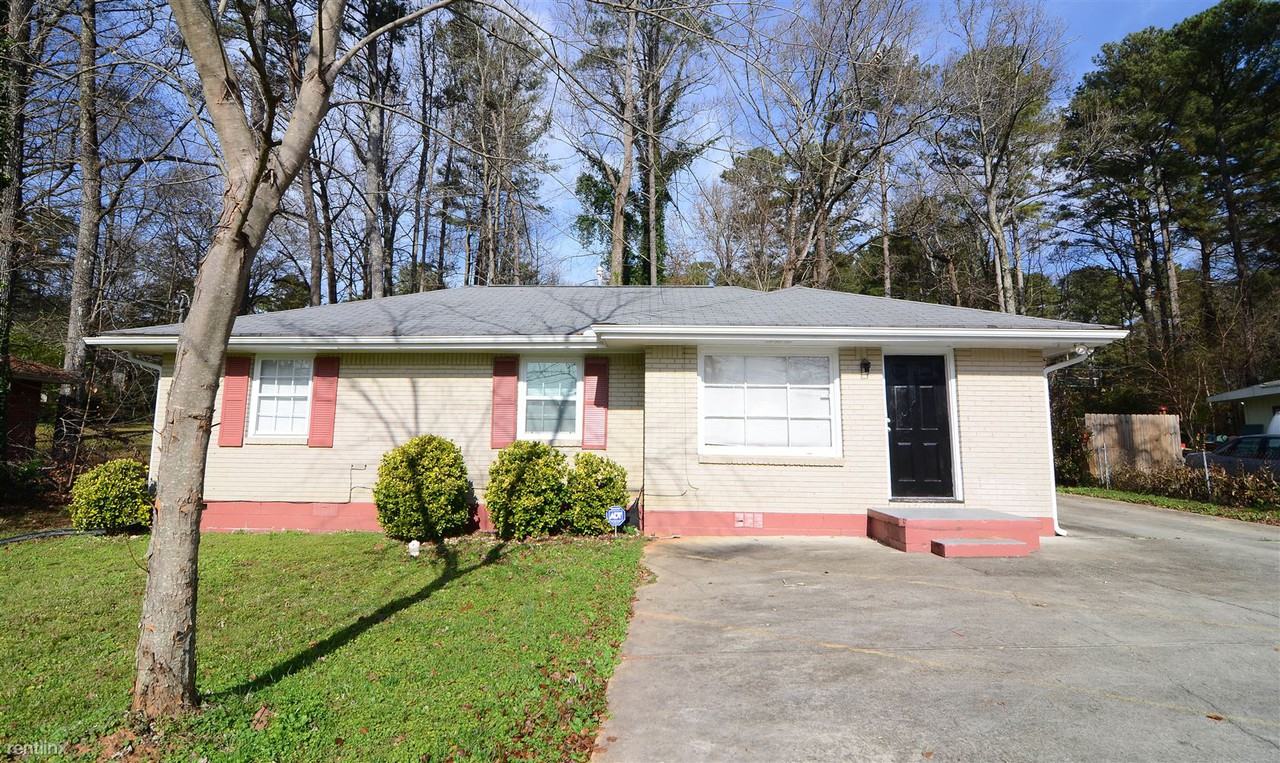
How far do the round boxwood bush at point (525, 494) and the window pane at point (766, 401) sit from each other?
9.20ft

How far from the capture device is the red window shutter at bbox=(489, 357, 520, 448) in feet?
28.1

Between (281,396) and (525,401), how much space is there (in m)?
3.89

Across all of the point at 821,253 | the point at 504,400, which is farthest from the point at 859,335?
the point at 821,253

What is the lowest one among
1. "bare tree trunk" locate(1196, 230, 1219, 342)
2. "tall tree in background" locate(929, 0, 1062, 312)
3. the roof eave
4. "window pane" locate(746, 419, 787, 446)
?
"window pane" locate(746, 419, 787, 446)

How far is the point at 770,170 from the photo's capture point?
2119 centimetres

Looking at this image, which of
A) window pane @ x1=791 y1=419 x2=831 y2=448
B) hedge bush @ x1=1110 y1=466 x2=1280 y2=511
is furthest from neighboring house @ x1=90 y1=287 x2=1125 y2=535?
hedge bush @ x1=1110 y1=466 x2=1280 y2=511

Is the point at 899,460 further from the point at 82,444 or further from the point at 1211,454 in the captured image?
the point at 82,444

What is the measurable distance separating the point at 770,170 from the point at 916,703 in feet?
67.9

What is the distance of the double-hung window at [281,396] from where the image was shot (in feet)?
29.2

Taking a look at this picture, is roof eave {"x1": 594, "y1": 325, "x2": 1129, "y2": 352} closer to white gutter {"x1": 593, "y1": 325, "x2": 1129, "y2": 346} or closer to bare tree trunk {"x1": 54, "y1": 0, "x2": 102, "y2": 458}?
white gutter {"x1": 593, "y1": 325, "x2": 1129, "y2": 346}

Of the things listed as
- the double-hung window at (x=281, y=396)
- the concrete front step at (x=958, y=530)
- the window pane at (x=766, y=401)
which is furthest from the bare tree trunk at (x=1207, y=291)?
the double-hung window at (x=281, y=396)

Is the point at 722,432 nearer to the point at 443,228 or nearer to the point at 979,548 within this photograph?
the point at 979,548

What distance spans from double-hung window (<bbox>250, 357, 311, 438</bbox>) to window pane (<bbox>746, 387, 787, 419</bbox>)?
266 inches

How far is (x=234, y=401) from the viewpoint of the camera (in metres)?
8.85
